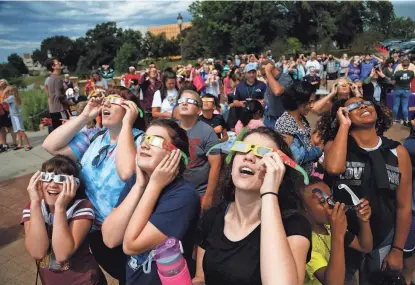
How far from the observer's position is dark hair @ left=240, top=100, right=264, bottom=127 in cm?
490

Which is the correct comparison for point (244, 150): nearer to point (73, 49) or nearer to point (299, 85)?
point (299, 85)

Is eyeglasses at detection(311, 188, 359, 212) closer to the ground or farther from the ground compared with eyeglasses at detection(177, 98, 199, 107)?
closer to the ground

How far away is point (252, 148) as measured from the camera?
1626 mm

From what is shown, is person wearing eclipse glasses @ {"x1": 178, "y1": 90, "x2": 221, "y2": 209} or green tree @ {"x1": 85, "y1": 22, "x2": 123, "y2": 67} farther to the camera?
green tree @ {"x1": 85, "y1": 22, "x2": 123, "y2": 67}

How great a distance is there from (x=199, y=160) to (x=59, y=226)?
1463 millimetres

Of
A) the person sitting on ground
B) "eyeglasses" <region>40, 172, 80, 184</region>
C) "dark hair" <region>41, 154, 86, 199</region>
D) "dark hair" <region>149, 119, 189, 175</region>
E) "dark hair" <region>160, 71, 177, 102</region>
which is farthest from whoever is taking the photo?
"dark hair" <region>160, 71, 177, 102</region>

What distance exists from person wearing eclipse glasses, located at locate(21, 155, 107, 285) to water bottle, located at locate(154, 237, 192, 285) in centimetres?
70

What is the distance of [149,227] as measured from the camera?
1.64 m

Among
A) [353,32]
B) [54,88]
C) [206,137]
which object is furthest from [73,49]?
[206,137]

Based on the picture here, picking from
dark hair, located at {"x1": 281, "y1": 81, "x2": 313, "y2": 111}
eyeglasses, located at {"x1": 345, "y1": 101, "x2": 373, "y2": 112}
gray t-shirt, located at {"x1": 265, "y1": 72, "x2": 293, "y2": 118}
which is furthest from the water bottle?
gray t-shirt, located at {"x1": 265, "y1": 72, "x2": 293, "y2": 118}

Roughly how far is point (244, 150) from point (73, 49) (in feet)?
298

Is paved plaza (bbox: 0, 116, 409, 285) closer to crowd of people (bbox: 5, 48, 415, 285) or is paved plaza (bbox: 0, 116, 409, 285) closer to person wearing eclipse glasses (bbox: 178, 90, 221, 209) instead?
person wearing eclipse glasses (bbox: 178, 90, 221, 209)

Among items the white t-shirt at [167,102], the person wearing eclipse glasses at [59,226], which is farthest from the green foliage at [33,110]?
the person wearing eclipse glasses at [59,226]

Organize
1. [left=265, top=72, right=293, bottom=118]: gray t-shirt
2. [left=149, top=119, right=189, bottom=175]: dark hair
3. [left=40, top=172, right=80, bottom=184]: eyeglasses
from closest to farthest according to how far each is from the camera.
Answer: [left=149, top=119, right=189, bottom=175]: dark hair < [left=40, top=172, right=80, bottom=184]: eyeglasses < [left=265, top=72, right=293, bottom=118]: gray t-shirt
